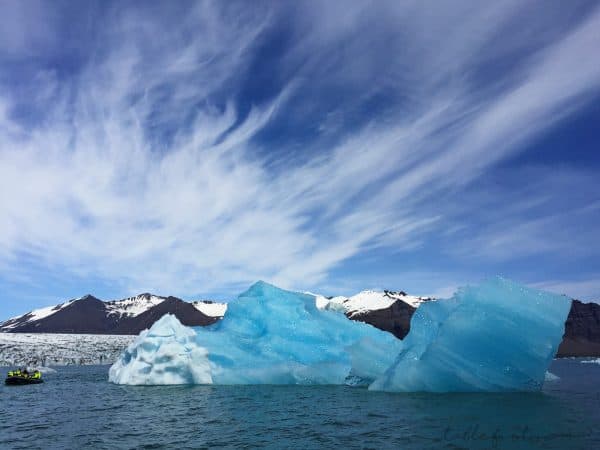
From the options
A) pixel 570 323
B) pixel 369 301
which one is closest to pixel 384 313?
pixel 369 301

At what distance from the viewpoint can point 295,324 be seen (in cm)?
3369

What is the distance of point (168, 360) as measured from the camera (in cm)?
3042

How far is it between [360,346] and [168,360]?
1251 cm

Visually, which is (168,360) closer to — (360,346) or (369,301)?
(360,346)

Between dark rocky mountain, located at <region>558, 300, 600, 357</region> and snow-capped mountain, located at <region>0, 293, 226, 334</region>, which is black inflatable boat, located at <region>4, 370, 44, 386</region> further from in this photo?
dark rocky mountain, located at <region>558, 300, 600, 357</region>

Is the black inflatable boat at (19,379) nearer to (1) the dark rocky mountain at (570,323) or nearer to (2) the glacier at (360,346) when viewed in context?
(2) the glacier at (360,346)

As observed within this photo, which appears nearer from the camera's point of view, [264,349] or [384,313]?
[264,349]

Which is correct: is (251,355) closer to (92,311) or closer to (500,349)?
(500,349)

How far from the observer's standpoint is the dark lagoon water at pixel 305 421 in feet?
42.7

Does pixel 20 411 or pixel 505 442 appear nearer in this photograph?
pixel 505 442

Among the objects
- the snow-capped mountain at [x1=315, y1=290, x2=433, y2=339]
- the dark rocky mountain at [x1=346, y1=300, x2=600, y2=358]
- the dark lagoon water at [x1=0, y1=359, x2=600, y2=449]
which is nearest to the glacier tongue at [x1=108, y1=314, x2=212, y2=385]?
the dark lagoon water at [x1=0, y1=359, x2=600, y2=449]

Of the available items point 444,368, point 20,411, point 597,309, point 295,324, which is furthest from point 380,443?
point 597,309

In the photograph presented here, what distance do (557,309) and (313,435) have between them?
43.3ft

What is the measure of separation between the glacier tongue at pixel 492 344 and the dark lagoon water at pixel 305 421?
3.43 feet
